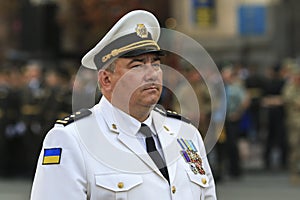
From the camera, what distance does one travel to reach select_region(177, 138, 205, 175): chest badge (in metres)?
3.79

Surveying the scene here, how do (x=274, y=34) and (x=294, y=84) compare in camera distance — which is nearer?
(x=294, y=84)

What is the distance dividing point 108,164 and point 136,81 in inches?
13.8

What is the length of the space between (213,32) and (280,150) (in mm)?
6228

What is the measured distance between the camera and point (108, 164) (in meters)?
3.58

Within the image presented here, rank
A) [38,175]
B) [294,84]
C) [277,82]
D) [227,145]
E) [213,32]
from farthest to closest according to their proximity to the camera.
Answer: [213,32]
[277,82]
[227,145]
[294,84]
[38,175]

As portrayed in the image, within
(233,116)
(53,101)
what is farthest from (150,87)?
(53,101)

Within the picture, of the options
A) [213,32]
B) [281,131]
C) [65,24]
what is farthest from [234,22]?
[281,131]

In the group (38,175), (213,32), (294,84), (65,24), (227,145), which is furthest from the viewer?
(65,24)

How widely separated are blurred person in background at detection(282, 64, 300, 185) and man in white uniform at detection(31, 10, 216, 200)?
9805 mm

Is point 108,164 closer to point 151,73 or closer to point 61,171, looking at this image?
point 61,171

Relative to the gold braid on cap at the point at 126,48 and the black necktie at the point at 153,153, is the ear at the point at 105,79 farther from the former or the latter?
the black necktie at the point at 153,153

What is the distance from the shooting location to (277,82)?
1588 centimetres

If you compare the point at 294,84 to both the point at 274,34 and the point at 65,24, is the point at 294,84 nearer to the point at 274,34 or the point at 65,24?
the point at 274,34

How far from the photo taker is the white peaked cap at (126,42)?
3.67 meters
